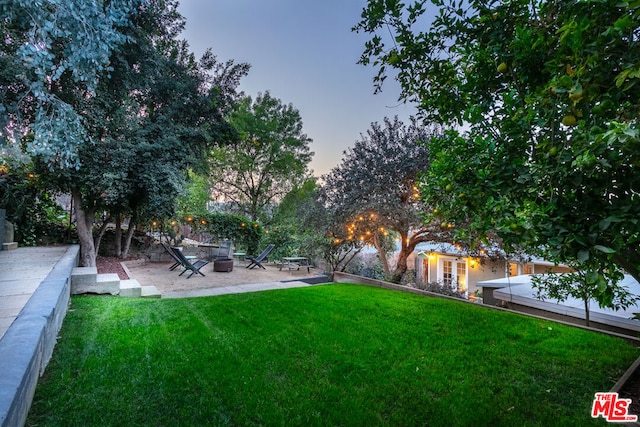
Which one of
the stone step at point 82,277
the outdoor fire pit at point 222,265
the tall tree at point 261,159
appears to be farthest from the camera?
the tall tree at point 261,159

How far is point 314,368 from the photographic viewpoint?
9.59ft

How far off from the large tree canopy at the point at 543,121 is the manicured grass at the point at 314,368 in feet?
5.29

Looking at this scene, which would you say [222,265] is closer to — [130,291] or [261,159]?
[130,291]

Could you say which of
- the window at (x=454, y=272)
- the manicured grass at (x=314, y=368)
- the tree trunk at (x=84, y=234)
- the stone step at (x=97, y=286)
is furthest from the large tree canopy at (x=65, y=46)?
the window at (x=454, y=272)

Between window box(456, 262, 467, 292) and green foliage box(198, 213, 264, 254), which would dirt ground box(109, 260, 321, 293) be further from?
window box(456, 262, 467, 292)

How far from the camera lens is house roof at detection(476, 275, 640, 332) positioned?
4.69m

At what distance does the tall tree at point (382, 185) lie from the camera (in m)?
7.59

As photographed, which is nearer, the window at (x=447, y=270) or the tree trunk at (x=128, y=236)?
the tree trunk at (x=128, y=236)

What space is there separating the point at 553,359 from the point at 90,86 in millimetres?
7265

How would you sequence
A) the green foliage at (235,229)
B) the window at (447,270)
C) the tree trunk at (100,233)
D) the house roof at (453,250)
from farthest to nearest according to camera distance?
1. the window at (447,270)
2. the green foliage at (235,229)
3. the tree trunk at (100,233)
4. the house roof at (453,250)

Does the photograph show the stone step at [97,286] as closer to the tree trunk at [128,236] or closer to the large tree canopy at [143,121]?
the large tree canopy at [143,121]

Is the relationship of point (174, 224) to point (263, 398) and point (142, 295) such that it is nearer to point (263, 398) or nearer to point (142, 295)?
point (142, 295)

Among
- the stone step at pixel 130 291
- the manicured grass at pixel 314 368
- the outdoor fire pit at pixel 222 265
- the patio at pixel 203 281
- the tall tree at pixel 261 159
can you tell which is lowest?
the manicured grass at pixel 314 368

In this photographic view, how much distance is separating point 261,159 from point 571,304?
15882 mm
